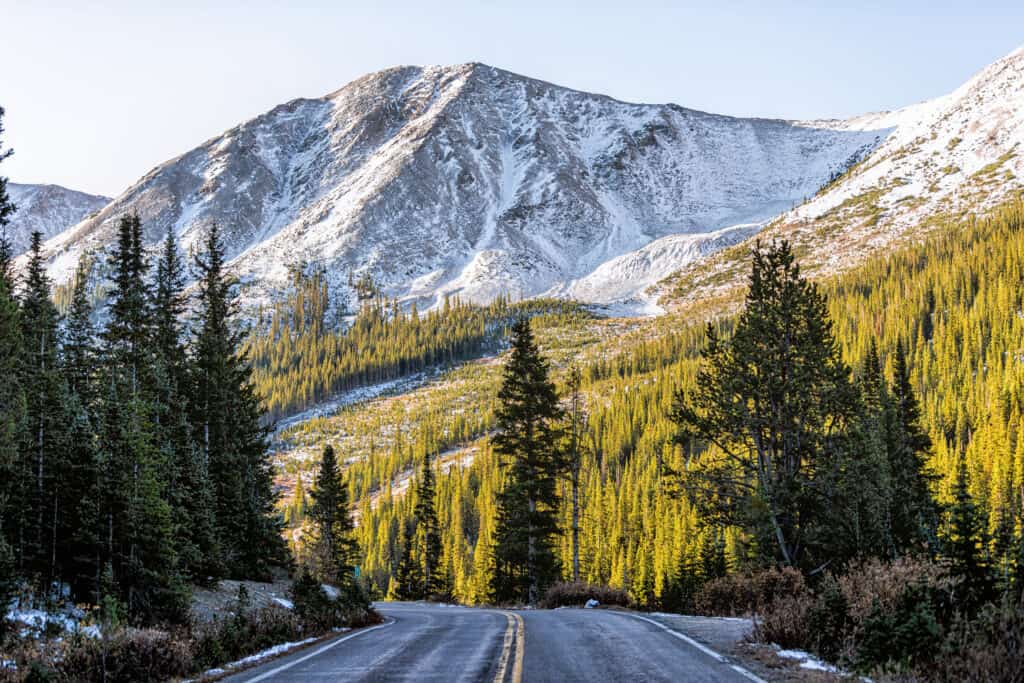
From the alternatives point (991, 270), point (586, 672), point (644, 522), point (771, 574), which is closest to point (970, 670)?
point (586, 672)

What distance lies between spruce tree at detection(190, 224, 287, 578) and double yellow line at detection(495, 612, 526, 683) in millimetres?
13346

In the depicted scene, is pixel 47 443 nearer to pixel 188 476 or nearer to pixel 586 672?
pixel 188 476

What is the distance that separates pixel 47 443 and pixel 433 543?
167 feet

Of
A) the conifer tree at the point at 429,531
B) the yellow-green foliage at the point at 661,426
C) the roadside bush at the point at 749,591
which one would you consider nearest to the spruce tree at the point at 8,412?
the roadside bush at the point at 749,591

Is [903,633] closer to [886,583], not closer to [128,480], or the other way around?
[886,583]

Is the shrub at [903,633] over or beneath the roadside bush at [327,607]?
over

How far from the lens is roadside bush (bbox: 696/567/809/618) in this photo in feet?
56.9

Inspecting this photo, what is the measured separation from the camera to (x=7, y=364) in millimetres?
18359

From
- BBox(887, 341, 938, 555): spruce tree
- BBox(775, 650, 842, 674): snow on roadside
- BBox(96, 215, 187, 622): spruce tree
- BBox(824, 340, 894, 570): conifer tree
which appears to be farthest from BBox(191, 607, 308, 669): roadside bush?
BBox(887, 341, 938, 555): spruce tree

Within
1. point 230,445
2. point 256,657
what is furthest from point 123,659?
point 230,445

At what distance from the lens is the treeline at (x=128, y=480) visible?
16359 mm

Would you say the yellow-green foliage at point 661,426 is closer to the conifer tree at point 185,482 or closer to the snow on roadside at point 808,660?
the conifer tree at point 185,482

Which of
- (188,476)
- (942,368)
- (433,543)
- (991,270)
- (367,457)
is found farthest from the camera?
(367,457)

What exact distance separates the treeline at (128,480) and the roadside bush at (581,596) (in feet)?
39.6
